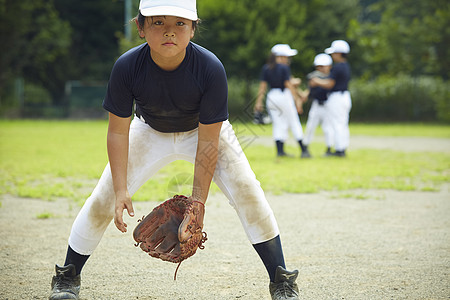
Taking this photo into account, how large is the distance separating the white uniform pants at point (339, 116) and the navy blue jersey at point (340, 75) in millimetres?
138

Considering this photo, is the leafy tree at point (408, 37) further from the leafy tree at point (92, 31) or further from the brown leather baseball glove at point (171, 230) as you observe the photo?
the brown leather baseball glove at point (171, 230)

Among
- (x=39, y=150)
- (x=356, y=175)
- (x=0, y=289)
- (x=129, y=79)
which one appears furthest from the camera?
(x=39, y=150)

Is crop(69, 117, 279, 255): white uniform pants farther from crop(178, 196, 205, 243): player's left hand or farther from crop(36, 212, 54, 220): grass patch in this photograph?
crop(36, 212, 54, 220): grass patch

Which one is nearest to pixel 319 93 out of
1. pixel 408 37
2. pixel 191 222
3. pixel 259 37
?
pixel 191 222

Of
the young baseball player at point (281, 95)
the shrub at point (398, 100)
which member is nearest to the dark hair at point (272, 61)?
the young baseball player at point (281, 95)

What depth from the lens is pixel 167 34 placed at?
10.2 feet

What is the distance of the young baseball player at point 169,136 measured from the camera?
3.25 meters

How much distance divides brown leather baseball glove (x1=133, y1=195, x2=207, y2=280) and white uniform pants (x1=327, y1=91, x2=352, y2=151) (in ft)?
30.7

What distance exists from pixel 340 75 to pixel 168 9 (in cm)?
988

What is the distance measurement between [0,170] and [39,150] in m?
3.88

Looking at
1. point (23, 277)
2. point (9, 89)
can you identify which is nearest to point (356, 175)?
point (23, 277)

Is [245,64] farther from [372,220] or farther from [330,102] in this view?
[372,220]

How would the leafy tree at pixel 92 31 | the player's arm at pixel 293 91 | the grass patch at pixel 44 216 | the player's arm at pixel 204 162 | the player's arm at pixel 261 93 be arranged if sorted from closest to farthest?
1. the player's arm at pixel 204 162
2. the grass patch at pixel 44 216
3. the player's arm at pixel 261 93
4. the player's arm at pixel 293 91
5. the leafy tree at pixel 92 31

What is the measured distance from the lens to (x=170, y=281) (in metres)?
3.98
